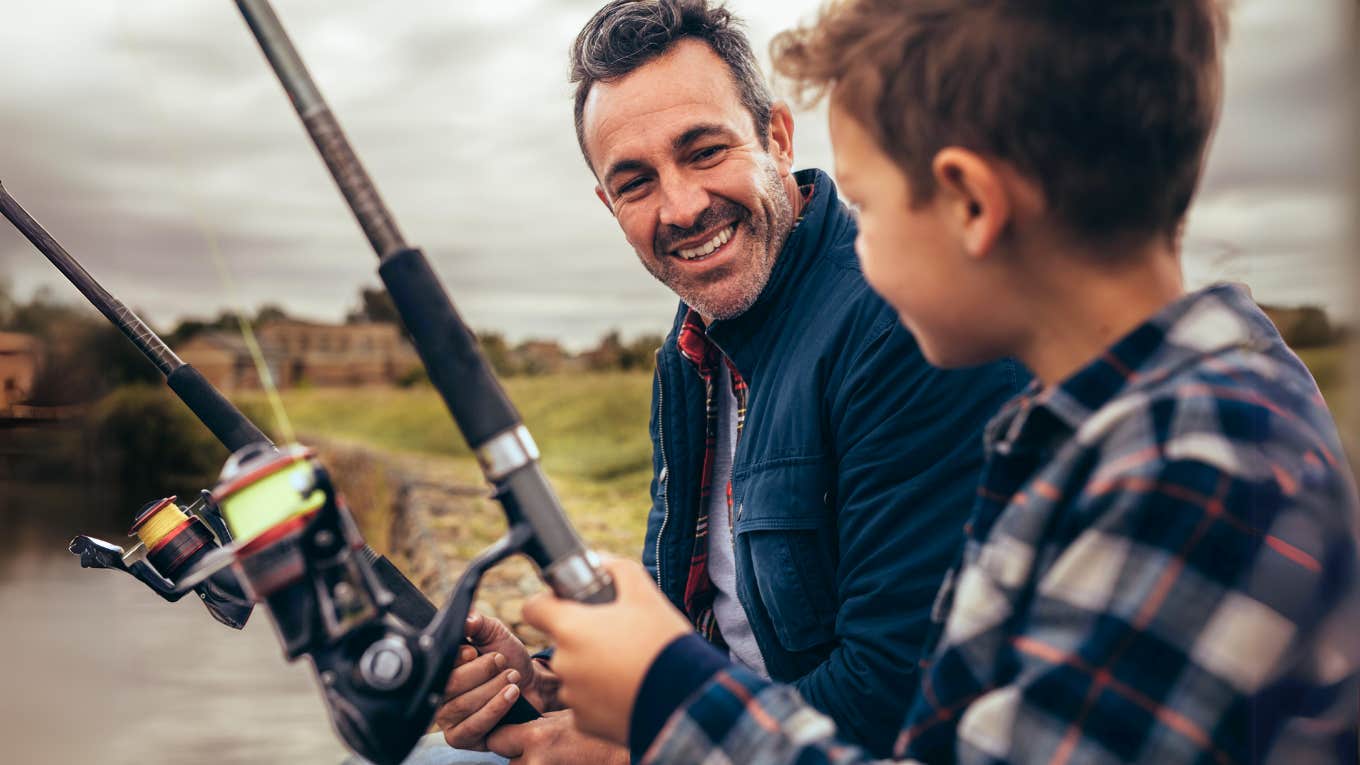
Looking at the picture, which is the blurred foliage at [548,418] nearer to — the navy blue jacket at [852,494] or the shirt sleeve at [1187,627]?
the navy blue jacket at [852,494]

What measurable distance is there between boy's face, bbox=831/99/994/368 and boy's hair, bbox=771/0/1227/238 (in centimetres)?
2

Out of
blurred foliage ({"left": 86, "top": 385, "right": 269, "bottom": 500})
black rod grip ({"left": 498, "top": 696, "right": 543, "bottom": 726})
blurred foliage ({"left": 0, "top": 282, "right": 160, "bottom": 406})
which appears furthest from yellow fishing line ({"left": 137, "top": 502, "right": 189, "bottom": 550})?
blurred foliage ({"left": 86, "top": 385, "right": 269, "bottom": 500})

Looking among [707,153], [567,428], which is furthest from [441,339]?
[567,428]

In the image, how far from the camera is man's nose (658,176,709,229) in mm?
1836

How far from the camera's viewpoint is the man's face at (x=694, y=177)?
Result: 5.93ft

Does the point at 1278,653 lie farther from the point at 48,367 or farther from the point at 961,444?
the point at 48,367

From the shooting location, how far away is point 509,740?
1.53 meters

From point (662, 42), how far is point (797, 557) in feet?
3.11

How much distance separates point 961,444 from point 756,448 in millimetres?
304

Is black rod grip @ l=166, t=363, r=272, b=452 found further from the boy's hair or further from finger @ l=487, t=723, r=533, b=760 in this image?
the boy's hair

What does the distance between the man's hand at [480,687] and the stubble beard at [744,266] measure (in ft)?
1.97

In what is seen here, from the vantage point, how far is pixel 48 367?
120 inches

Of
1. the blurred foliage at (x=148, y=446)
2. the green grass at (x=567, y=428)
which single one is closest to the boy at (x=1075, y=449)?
Result: the green grass at (x=567, y=428)

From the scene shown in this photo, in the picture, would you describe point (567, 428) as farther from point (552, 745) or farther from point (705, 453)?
point (552, 745)
